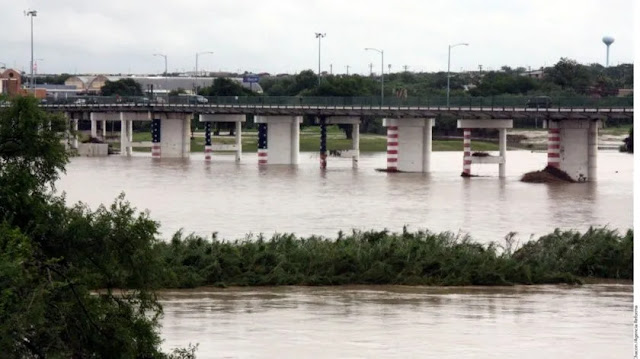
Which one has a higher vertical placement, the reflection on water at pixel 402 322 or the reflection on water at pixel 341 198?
the reflection on water at pixel 402 322

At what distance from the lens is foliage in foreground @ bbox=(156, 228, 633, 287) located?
121 ft

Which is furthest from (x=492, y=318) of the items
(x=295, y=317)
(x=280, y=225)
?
(x=280, y=225)

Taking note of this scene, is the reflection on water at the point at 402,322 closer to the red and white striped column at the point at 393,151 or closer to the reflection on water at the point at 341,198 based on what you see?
the reflection on water at the point at 341,198

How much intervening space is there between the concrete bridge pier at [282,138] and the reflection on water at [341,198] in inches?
152

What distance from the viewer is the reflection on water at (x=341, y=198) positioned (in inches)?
2283

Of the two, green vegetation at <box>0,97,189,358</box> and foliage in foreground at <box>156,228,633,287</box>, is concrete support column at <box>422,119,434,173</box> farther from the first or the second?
green vegetation at <box>0,97,189,358</box>

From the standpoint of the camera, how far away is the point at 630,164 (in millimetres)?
122688

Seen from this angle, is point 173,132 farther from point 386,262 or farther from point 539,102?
point 386,262

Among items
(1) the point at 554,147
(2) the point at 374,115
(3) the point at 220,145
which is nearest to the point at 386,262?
(1) the point at 554,147

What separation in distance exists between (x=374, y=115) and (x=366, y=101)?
1.74 metres

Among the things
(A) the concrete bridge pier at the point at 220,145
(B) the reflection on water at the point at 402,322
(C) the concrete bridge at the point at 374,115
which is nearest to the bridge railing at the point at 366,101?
(C) the concrete bridge at the point at 374,115

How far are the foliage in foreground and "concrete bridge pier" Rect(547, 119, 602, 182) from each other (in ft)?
189

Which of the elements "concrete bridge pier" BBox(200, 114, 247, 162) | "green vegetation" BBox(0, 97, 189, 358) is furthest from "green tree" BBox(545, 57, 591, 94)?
"green vegetation" BBox(0, 97, 189, 358)

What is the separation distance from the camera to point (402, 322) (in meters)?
31.0
